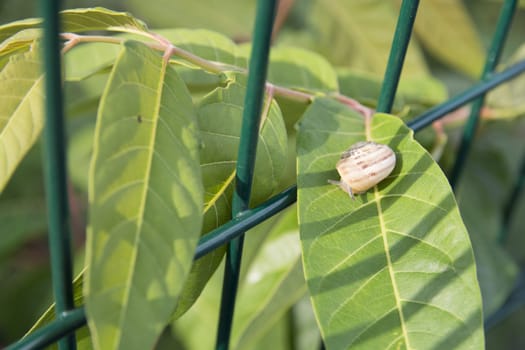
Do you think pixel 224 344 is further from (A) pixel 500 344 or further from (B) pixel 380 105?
(A) pixel 500 344

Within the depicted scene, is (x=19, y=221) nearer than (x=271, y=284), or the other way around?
Result: (x=271, y=284)

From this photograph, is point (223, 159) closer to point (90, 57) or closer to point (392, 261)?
point (392, 261)

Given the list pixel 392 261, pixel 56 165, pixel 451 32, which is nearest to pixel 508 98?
pixel 451 32

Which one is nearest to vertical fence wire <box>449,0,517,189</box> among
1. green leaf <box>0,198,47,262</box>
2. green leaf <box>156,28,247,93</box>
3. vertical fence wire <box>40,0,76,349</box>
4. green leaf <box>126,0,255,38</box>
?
green leaf <box>156,28,247,93</box>

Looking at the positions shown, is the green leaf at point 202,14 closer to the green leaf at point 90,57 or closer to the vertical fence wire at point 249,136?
the green leaf at point 90,57

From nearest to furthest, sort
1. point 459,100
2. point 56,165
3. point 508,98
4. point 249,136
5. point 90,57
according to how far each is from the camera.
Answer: point 56,165 → point 249,136 → point 459,100 → point 90,57 → point 508,98

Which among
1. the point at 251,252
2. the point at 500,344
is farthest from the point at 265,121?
the point at 500,344

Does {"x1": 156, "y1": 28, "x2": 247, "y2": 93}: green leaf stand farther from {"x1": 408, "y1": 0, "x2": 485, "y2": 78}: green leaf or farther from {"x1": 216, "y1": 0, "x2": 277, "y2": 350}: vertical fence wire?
{"x1": 408, "y1": 0, "x2": 485, "y2": 78}: green leaf
